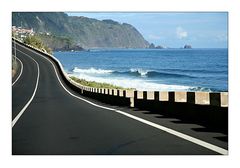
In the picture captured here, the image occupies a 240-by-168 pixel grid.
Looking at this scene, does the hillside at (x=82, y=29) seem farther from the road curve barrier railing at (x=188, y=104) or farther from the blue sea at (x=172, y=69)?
the road curve barrier railing at (x=188, y=104)

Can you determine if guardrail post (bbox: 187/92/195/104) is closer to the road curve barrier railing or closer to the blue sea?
the road curve barrier railing

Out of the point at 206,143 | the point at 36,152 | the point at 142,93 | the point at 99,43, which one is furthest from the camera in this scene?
the point at 142,93

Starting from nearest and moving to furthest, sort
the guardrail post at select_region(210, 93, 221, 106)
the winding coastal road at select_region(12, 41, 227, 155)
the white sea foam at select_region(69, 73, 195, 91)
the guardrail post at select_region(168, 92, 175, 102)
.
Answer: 1. the winding coastal road at select_region(12, 41, 227, 155)
2. the guardrail post at select_region(210, 93, 221, 106)
3. the guardrail post at select_region(168, 92, 175, 102)
4. the white sea foam at select_region(69, 73, 195, 91)

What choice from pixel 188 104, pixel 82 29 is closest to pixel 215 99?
pixel 188 104

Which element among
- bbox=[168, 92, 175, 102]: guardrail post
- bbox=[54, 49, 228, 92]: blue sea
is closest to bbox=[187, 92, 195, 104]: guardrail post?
bbox=[54, 49, 228, 92]: blue sea

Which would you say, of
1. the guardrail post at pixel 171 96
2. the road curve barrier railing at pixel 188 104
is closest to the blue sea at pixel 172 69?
the road curve barrier railing at pixel 188 104
